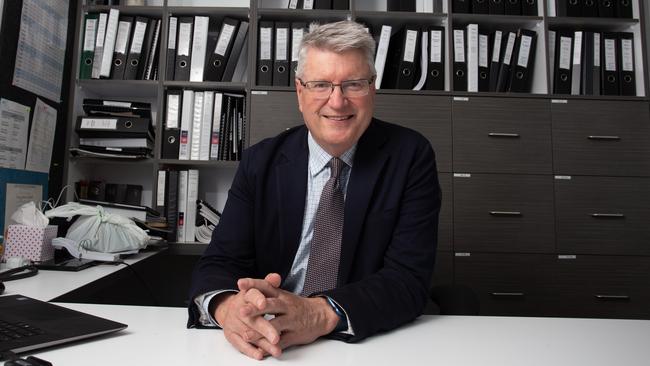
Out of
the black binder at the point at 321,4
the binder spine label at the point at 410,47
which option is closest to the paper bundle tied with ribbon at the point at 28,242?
the black binder at the point at 321,4

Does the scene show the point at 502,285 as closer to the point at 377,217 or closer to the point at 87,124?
the point at 377,217

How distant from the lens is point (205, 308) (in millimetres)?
756

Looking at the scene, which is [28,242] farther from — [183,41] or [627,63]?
[627,63]

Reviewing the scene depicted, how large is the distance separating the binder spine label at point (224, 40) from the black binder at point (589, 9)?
1888mm

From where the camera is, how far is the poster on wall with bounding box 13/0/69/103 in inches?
64.9

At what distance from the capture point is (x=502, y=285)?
196cm

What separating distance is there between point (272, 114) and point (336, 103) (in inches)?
42.0

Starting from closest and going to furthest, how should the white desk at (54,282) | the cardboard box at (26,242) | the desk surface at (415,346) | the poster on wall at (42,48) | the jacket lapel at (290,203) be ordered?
the desk surface at (415,346)
the white desk at (54,282)
the jacket lapel at (290,203)
the cardboard box at (26,242)
the poster on wall at (42,48)

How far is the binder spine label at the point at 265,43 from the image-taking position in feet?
6.84

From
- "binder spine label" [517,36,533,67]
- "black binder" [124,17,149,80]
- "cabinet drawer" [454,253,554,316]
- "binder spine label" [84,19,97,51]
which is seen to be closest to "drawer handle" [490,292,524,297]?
"cabinet drawer" [454,253,554,316]

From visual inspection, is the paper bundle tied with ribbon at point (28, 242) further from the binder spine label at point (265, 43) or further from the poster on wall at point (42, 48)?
the binder spine label at point (265, 43)

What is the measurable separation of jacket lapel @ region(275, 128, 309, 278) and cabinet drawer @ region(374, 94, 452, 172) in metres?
1.01

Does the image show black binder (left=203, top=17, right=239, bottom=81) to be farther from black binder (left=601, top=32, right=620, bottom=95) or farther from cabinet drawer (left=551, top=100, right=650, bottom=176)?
black binder (left=601, top=32, right=620, bottom=95)

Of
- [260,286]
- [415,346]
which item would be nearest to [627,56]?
[415,346]
